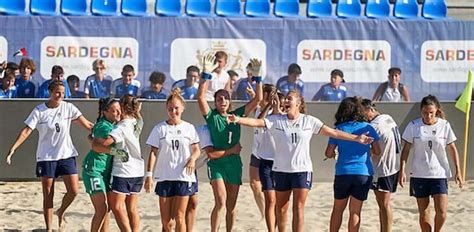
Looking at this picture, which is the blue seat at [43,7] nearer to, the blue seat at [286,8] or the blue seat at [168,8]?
the blue seat at [168,8]

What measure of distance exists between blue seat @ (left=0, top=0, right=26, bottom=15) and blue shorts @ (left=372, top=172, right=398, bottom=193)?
→ 8453mm

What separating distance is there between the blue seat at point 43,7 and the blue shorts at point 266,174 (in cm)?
738

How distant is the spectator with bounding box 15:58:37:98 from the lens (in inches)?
559

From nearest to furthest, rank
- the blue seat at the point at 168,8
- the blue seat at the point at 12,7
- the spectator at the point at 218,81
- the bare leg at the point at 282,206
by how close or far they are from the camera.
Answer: the bare leg at the point at 282,206 → the spectator at the point at 218,81 → the blue seat at the point at 12,7 → the blue seat at the point at 168,8

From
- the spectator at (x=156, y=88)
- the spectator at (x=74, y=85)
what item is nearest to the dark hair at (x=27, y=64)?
the spectator at (x=74, y=85)

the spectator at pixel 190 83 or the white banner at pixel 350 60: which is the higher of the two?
the white banner at pixel 350 60

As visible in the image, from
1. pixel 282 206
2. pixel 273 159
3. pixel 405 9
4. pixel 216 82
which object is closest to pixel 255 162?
pixel 273 159

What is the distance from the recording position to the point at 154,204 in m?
12.2

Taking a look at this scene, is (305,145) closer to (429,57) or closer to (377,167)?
(377,167)

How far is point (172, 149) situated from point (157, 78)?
613 centimetres

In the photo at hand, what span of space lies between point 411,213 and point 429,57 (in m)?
4.90

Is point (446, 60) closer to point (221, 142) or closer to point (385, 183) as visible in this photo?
point (385, 183)

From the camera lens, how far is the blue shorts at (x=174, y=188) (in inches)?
351

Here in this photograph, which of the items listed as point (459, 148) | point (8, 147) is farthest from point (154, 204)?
point (459, 148)
